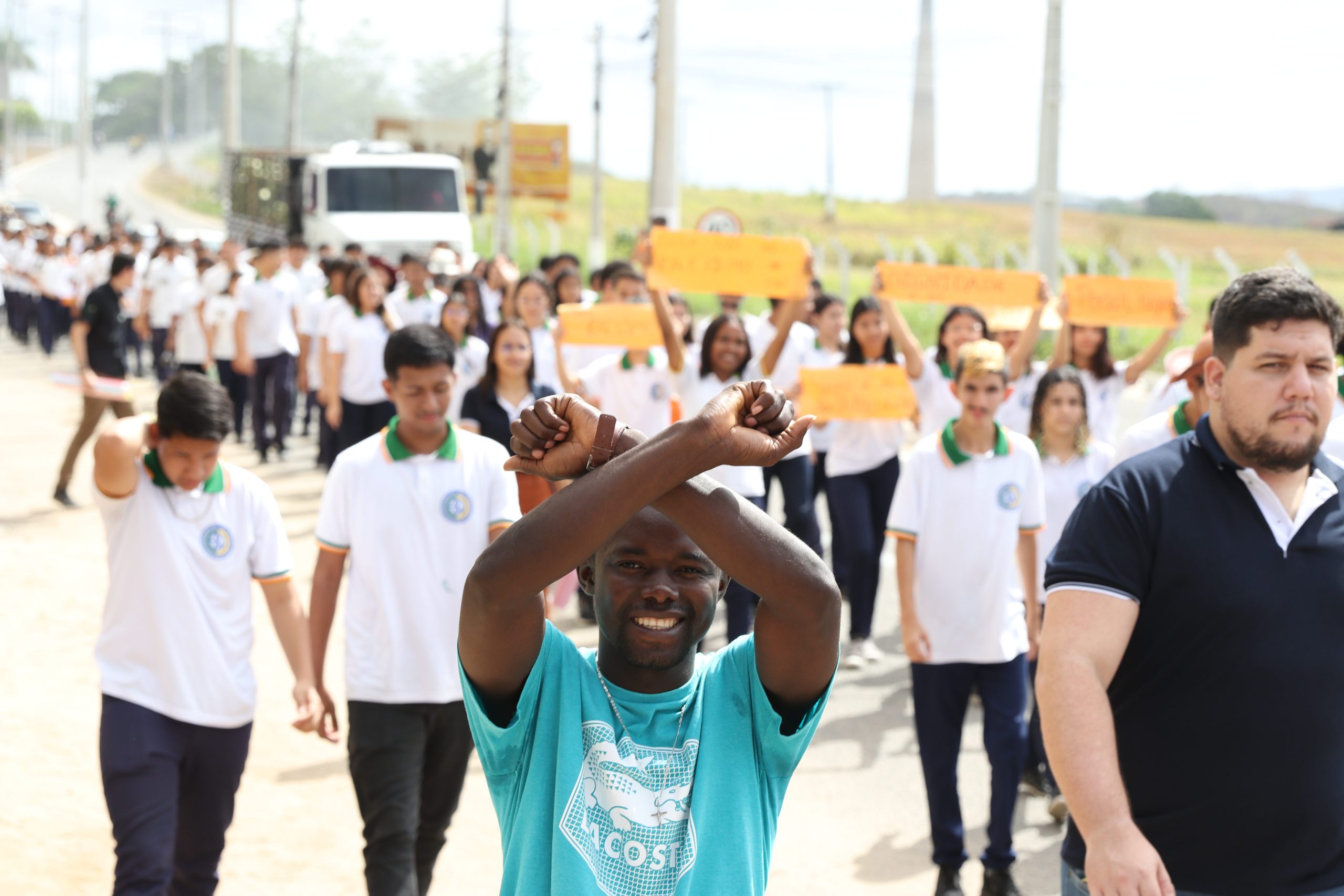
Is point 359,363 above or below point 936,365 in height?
below

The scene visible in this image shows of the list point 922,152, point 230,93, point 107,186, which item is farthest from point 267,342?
point 922,152

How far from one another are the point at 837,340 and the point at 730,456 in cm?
815

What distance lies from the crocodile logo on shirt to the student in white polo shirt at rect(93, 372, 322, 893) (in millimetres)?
2315

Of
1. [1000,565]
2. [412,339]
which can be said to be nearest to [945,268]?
[1000,565]

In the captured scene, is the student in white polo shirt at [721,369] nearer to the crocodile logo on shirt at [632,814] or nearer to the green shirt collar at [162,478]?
the green shirt collar at [162,478]

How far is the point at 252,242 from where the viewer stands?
109ft

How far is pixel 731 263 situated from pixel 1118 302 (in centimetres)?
215

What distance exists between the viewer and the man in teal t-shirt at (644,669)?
2.26 m

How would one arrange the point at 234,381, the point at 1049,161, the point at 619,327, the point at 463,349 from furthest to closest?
the point at 1049,161 → the point at 234,381 → the point at 463,349 → the point at 619,327

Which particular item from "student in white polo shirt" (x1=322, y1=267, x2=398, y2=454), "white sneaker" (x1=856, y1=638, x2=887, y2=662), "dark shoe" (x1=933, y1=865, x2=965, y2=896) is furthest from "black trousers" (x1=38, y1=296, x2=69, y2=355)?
"dark shoe" (x1=933, y1=865, x2=965, y2=896)

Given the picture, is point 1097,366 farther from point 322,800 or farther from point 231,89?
point 231,89

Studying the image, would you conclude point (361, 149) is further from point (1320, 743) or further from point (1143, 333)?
point (1320, 743)

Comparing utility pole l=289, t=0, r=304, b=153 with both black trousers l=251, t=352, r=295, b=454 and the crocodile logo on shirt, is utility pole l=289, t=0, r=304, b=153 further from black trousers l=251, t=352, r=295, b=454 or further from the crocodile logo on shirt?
the crocodile logo on shirt

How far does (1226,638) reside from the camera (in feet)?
10.3
